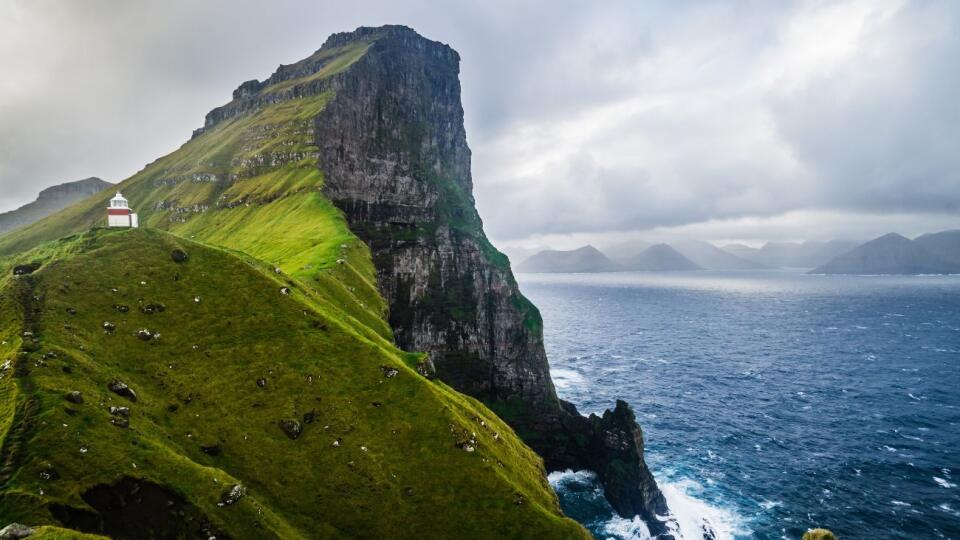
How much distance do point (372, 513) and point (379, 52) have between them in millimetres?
165620

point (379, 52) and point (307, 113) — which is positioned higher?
point (379, 52)

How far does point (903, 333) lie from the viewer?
7382 inches

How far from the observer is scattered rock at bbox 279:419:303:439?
3669 centimetres

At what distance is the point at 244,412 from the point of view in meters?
36.8

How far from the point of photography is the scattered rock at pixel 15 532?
18.8 metres

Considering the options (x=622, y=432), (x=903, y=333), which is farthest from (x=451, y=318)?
(x=903, y=333)

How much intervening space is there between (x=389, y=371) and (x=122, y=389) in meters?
20.2

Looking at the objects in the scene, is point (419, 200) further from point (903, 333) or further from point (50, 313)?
point (903, 333)

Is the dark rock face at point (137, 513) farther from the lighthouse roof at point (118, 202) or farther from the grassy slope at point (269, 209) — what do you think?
the lighthouse roof at point (118, 202)

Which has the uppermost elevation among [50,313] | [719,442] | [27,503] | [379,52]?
[379,52]

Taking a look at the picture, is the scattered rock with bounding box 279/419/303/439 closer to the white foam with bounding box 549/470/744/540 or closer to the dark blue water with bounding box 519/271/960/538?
the white foam with bounding box 549/470/744/540

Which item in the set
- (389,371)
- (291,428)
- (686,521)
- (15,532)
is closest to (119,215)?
(291,428)

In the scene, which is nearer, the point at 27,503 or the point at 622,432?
the point at 27,503

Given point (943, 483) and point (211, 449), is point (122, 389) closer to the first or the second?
point (211, 449)
